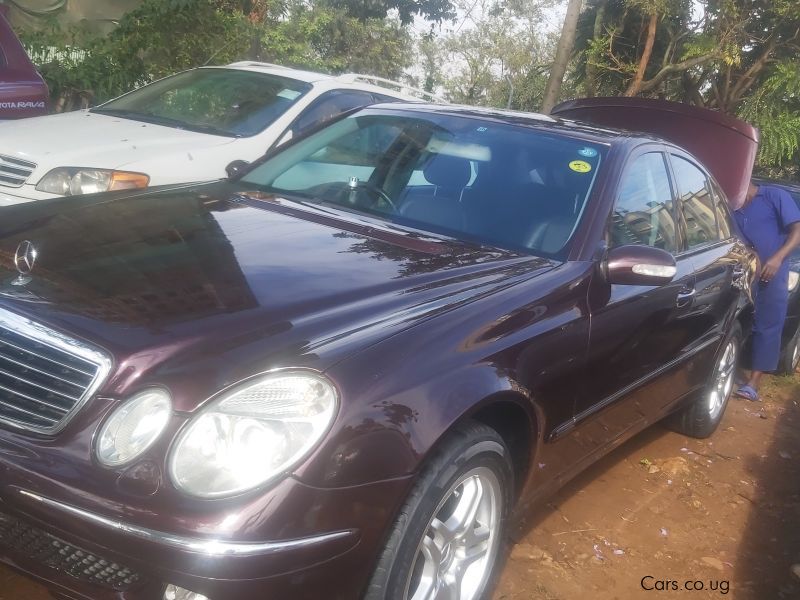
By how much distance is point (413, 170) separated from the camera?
12.1 feet

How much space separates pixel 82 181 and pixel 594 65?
13518mm

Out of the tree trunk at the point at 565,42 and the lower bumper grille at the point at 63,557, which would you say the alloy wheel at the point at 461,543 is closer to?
the lower bumper grille at the point at 63,557

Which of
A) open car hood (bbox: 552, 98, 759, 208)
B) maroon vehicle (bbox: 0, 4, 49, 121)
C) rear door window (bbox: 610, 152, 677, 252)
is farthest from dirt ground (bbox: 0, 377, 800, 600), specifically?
maroon vehicle (bbox: 0, 4, 49, 121)

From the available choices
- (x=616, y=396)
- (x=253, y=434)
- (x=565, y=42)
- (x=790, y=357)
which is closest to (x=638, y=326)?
(x=616, y=396)

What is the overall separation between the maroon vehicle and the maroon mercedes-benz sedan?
3692mm

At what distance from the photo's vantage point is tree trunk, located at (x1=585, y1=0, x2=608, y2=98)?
16.7 metres

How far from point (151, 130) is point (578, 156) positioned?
3.28m

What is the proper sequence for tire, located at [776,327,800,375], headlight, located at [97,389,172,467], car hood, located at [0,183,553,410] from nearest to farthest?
headlight, located at [97,389,172,467] → car hood, located at [0,183,553,410] → tire, located at [776,327,800,375]

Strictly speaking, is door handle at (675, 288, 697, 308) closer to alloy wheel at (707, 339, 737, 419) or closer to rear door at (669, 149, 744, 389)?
rear door at (669, 149, 744, 389)

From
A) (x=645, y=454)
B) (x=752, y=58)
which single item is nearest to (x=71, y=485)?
(x=645, y=454)

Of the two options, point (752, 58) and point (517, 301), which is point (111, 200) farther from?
point (752, 58)

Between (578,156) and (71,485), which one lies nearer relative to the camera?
(71,485)

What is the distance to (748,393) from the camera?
6586 mm

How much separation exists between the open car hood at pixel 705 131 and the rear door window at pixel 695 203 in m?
1.44
